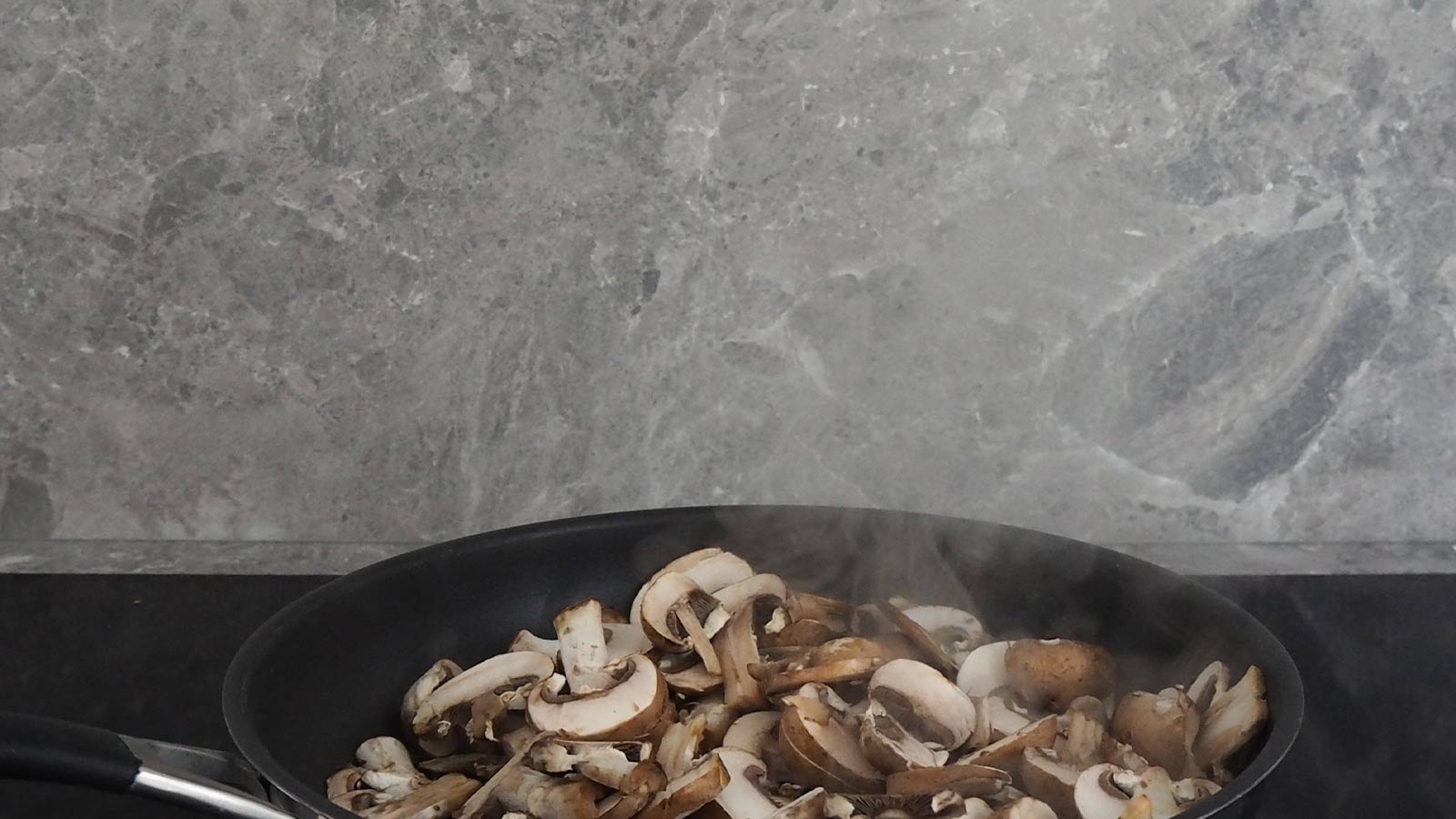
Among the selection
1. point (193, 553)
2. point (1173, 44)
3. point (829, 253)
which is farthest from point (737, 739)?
point (1173, 44)

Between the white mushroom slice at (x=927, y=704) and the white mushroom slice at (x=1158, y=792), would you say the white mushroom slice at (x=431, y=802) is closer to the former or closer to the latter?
the white mushroom slice at (x=927, y=704)


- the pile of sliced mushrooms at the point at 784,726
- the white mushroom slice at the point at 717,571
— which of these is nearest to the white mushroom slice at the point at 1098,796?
the pile of sliced mushrooms at the point at 784,726

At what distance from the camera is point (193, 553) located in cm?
117

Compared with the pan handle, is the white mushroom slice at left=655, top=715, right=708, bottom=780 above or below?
below

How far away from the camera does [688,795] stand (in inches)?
28.2

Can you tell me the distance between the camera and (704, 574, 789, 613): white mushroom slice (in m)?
0.96

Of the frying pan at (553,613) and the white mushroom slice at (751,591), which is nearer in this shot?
the frying pan at (553,613)

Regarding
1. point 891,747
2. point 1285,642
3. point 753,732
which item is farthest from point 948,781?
point 1285,642

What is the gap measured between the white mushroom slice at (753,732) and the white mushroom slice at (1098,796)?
0.19 metres

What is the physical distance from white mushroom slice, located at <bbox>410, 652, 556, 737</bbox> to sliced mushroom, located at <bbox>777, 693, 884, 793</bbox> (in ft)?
0.64

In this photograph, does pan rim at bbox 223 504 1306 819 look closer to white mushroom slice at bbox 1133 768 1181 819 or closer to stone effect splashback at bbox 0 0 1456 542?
white mushroom slice at bbox 1133 768 1181 819

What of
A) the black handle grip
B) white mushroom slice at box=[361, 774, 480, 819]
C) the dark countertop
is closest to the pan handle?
the black handle grip

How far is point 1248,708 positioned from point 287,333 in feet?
2.72

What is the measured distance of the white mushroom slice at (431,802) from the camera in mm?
775
